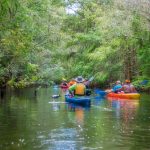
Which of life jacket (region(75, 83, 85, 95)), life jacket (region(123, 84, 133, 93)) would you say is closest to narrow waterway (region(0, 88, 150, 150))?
life jacket (region(75, 83, 85, 95))

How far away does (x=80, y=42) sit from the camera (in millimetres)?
48375

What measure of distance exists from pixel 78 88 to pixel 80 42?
24.7 meters

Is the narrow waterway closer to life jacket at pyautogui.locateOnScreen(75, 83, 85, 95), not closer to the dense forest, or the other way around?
the dense forest

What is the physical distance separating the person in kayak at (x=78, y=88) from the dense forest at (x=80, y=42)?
2300 mm

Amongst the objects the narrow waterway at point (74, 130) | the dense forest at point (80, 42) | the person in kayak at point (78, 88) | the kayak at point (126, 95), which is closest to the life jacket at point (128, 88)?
the kayak at point (126, 95)

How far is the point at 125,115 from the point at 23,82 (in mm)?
4690

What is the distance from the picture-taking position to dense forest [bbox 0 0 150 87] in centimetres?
2075

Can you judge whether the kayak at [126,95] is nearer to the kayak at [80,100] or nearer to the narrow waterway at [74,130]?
the kayak at [80,100]

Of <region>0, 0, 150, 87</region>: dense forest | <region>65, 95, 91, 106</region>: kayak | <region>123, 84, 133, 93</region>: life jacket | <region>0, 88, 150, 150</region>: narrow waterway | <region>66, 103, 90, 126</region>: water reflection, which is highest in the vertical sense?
<region>0, 0, 150, 87</region>: dense forest

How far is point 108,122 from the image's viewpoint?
16.6 meters

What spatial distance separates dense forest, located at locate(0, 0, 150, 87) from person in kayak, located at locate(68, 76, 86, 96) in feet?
7.55

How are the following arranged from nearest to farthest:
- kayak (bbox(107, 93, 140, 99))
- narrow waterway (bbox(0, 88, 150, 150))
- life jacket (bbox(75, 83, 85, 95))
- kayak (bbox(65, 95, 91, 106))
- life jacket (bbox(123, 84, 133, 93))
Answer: narrow waterway (bbox(0, 88, 150, 150)) < kayak (bbox(65, 95, 91, 106)) < life jacket (bbox(75, 83, 85, 95)) < kayak (bbox(107, 93, 140, 99)) < life jacket (bbox(123, 84, 133, 93))

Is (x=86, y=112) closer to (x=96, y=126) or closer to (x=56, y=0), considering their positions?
(x=96, y=126)

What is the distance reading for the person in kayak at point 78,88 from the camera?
23953mm
